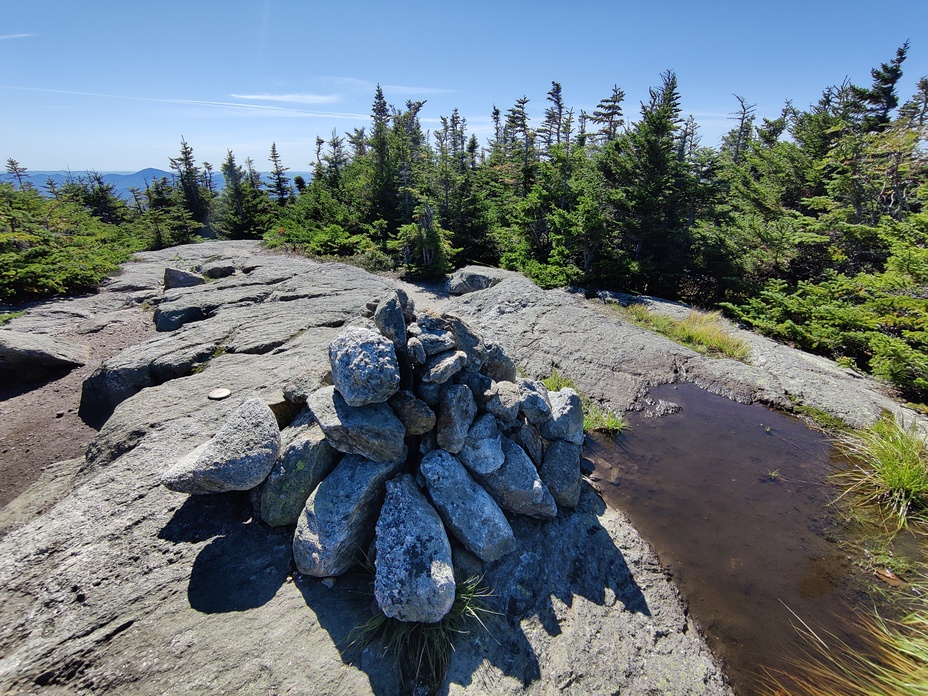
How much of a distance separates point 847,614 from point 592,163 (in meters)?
17.8

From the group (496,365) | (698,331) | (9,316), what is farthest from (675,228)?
(9,316)

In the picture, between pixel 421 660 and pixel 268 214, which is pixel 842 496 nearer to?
pixel 421 660

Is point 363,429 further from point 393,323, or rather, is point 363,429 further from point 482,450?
point 482,450

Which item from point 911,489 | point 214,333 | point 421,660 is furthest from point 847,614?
point 214,333

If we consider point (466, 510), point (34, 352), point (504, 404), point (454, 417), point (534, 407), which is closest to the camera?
point (466, 510)

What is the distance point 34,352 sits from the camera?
8570 mm

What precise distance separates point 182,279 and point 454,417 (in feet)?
48.1

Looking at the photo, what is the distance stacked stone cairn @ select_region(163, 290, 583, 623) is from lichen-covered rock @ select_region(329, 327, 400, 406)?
0.5 inches

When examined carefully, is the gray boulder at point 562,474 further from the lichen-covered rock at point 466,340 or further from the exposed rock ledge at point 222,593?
the lichen-covered rock at point 466,340

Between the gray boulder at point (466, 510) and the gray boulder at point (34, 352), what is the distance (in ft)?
32.6

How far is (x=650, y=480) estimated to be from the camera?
6.55 m

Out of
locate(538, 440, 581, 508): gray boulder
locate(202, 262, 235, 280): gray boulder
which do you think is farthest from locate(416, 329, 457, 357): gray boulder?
locate(202, 262, 235, 280): gray boulder

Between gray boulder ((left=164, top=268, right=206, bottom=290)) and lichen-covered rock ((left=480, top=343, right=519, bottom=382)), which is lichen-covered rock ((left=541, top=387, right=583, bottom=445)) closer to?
lichen-covered rock ((left=480, top=343, right=519, bottom=382))

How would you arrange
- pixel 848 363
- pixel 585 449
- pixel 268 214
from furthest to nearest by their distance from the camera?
pixel 268 214, pixel 848 363, pixel 585 449
